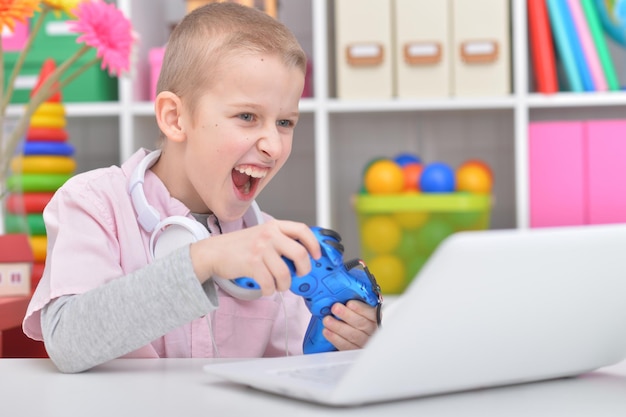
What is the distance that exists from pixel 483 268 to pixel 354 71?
5.80ft

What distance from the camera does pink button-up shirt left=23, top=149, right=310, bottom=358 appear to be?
2.94 feet

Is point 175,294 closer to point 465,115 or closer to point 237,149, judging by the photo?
→ point 237,149

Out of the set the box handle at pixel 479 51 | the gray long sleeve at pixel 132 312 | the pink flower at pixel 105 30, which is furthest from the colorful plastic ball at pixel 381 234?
the gray long sleeve at pixel 132 312

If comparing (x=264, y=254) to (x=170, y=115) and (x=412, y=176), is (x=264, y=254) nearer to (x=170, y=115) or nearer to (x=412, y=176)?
(x=170, y=115)

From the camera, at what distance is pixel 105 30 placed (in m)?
1.43

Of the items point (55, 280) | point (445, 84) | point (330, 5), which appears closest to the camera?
point (55, 280)

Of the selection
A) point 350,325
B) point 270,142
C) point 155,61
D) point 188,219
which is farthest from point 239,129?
point 155,61

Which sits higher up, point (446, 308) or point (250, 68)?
point (250, 68)

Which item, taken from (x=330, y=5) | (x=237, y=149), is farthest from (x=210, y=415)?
(x=330, y=5)

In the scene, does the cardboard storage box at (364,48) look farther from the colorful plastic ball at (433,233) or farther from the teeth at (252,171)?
the teeth at (252,171)

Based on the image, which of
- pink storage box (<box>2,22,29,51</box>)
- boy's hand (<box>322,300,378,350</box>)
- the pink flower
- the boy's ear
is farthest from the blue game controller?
pink storage box (<box>2,22,29,51</box>)

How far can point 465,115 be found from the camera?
2.55 metres

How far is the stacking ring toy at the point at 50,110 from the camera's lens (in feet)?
6.73

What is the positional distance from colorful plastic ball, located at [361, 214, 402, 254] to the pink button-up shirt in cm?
112
